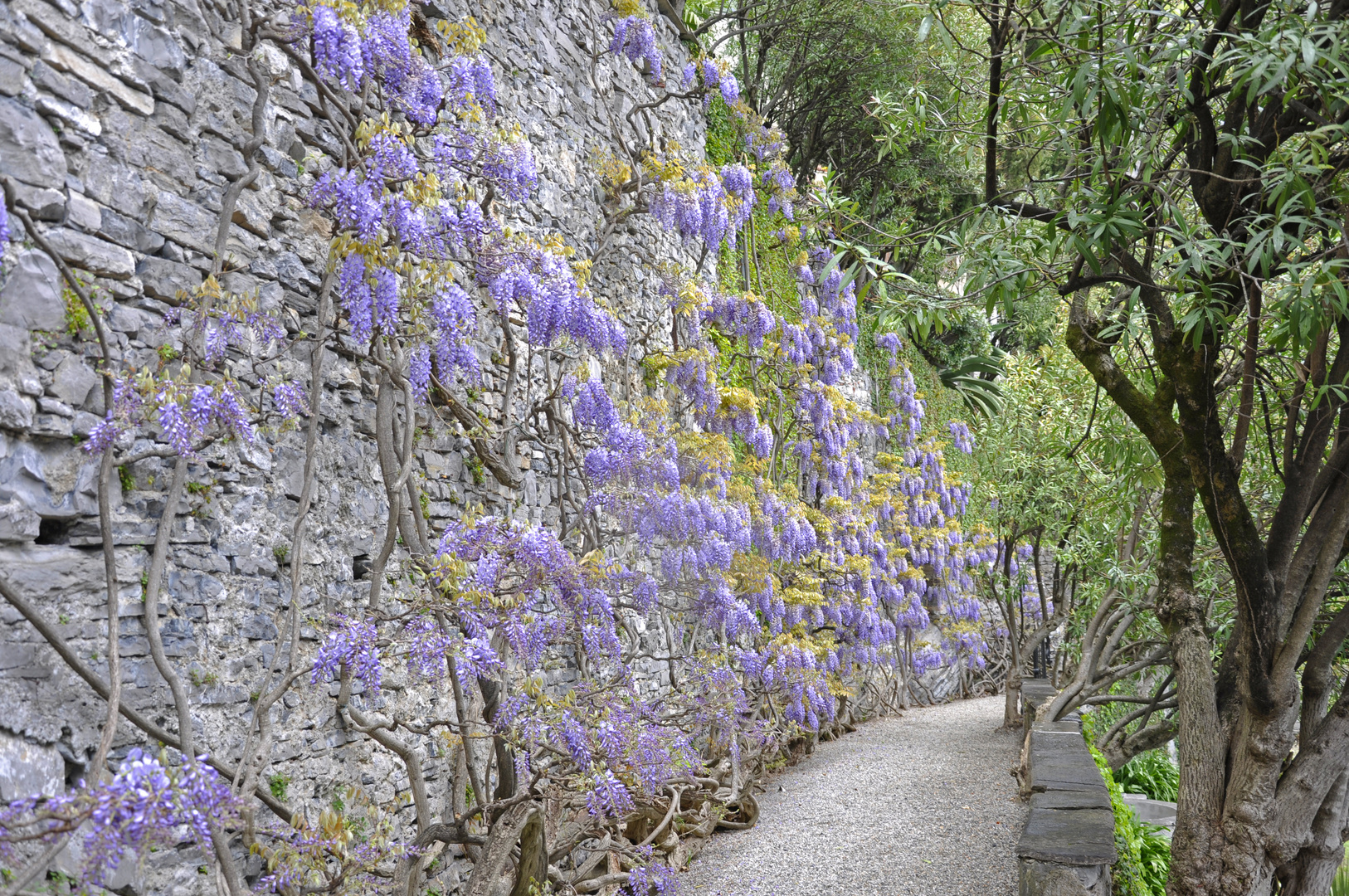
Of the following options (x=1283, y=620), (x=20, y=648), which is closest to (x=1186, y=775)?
(x=1283, y=620)

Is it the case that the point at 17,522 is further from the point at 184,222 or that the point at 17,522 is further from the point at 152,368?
the point at 184,222

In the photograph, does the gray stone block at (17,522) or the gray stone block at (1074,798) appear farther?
the gray stone block at (1074,798)

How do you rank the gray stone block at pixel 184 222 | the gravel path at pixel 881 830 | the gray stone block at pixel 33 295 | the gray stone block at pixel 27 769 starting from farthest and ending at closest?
1. the gravel path at pixel 881 830
2. the gray stone block at pixel 184 222
3. the gray stone block at pixel 33 295
4. the gray stone block at pixel 27 769

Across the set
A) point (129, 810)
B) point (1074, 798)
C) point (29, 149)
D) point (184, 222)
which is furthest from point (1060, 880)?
point (29, 149)

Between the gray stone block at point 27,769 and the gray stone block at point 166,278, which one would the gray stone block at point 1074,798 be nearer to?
the gray stone block at point 27,769

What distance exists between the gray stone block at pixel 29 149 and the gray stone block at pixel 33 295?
17 centimetres

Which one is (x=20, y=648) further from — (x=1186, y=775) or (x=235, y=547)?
(x=1186, y=775)

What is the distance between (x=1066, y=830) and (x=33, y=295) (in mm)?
3250

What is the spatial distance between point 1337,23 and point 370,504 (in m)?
3.04

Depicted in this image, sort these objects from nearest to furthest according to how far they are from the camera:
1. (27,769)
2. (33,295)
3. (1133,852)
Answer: (27,769) → (33,295) → (1133,852)

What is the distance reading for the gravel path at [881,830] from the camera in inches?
153

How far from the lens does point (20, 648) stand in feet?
6.10

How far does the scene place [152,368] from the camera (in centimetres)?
218

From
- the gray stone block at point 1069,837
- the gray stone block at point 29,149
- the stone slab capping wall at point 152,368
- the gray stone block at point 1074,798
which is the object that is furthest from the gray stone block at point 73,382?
the gray stone block at point 1074,798
